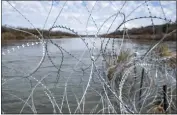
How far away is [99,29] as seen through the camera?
2.72 metres

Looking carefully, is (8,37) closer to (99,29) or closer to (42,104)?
(42,104)

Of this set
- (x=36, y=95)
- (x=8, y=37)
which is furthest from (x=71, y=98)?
(x=8, y=37)

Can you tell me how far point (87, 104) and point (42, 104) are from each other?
0.91 meters

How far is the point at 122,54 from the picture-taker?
30.2 feet

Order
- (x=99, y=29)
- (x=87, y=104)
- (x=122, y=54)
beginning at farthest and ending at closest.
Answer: (x=122, y=54)
(x=87, y=104)
(x=99, y=29)

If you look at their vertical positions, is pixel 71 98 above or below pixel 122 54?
below

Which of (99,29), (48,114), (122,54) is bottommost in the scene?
(48,114)

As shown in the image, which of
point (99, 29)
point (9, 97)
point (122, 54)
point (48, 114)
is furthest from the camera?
point (122, 54)

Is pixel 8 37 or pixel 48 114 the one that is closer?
pixel 48 114

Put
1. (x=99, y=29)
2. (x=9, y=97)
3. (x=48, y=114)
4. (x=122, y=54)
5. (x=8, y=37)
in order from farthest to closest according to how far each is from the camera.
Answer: (x=8, y=37), (x=122, y=54), (x=9, y=97), (x=48, y=114), (x=99, y=29)

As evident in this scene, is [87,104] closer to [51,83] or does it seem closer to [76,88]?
[76,88]

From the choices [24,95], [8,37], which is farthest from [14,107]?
[8,37]

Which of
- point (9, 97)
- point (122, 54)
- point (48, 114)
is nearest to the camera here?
point (48, 114)

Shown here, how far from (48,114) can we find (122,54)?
3.31 m
